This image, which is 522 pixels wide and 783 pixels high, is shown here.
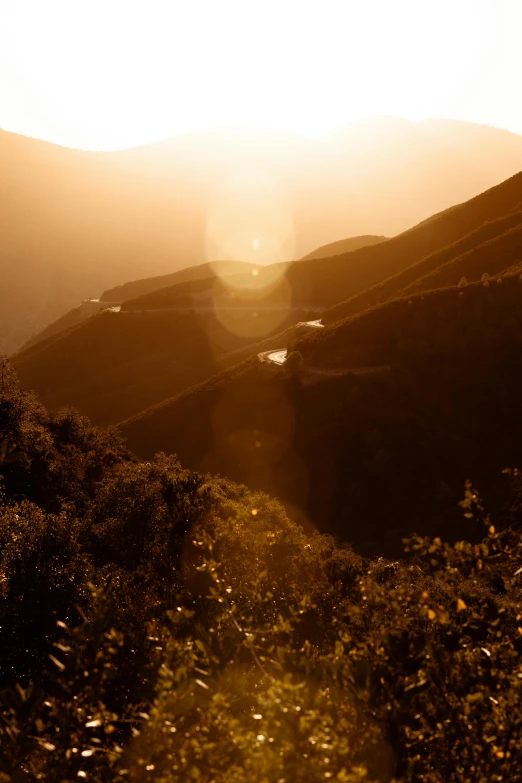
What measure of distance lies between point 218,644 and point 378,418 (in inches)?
2214

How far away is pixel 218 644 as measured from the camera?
29.3ft

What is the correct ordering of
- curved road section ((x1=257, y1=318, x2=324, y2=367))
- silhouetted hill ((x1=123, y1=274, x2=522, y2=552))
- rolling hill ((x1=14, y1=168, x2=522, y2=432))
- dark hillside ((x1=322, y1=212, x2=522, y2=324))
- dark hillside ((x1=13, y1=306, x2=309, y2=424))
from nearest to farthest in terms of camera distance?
silhouetted hill ((x1=123, y1=274, x2=522, y2=552))
curved road section ((x1=257, y1=318, x2=324, y2=367))
dark hillside ((x1=322, y1=212, x2=522, y2=324))
rolling hill ((x1=14, y1=168, x2=522, y2=432))
dark hillside ((x1=13, y1=306, x2=309, y2=424))

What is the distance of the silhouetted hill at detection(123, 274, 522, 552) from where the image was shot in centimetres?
5650

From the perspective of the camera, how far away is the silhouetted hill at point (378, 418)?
2224 inches

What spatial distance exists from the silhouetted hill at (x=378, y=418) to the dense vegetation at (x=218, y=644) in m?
18.8

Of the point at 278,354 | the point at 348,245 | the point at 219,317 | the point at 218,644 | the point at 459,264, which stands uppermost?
the point at 348,245

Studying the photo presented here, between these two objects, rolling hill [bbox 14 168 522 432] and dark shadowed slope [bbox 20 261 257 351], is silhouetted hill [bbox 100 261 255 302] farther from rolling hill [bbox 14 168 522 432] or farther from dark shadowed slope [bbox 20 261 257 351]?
rolling hill [bbox 14 168 522 432]

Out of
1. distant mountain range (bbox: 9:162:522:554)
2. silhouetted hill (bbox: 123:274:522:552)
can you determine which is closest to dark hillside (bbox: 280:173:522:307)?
distant mountain range (bbox: 9:162:522:554)

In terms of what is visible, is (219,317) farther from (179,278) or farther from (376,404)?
(376,404)

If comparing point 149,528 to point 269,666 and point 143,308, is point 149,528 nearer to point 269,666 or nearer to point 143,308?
point 269,666

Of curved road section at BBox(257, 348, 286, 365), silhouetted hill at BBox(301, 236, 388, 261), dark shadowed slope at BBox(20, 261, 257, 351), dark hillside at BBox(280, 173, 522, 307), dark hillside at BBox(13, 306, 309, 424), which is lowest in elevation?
curved road section at BBox(257, 348, 286, 365)

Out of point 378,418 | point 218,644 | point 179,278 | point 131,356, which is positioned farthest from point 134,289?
point 218,644

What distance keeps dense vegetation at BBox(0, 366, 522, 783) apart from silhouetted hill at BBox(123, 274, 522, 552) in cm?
1882

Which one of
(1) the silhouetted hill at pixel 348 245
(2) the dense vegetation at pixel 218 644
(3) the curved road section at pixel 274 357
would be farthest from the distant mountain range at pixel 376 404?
(1) the silhouetted hill at pixel 348 245
